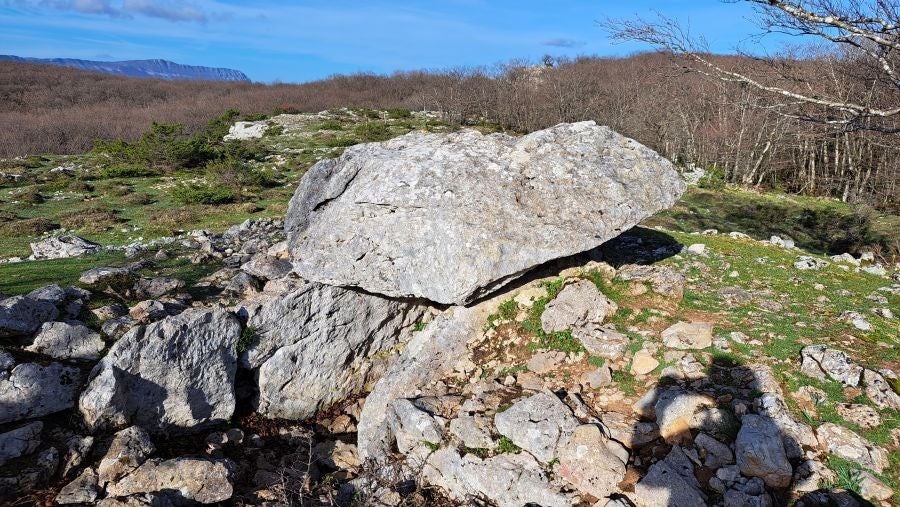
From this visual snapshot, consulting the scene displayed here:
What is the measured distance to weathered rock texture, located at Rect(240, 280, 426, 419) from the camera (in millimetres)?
9195

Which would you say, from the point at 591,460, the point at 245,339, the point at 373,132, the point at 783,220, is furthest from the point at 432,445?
the point at 373,132

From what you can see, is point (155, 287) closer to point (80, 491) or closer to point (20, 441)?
point (20, 441)

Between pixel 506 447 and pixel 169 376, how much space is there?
567cm

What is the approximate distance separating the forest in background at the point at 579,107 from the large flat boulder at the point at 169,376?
10163 millimetres

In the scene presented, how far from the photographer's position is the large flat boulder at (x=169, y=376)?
24.5 feet

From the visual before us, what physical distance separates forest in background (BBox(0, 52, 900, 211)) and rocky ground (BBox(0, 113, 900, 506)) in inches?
166

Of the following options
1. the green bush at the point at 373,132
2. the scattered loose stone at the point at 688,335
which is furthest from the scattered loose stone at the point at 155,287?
the green bush at the point at 373,132

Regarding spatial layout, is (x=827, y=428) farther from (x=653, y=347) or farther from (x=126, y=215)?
(x=126, y=215)

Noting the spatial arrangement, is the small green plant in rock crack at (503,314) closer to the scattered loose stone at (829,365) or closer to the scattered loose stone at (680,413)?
the scattered loose stone at (680,413)

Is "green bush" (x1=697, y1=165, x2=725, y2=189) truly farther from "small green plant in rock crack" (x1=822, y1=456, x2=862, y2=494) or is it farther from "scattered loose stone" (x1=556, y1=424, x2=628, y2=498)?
"scattered loose stone" (x1=556, y1=424, x2=628, y2=498)

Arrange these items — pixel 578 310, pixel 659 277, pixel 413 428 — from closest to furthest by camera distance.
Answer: pixel 413 428 < pixel 578 310 < pixel 659 277

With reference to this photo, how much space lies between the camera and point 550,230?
27.0 ft

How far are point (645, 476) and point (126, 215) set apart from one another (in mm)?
25092

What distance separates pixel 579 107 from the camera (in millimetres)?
54312
